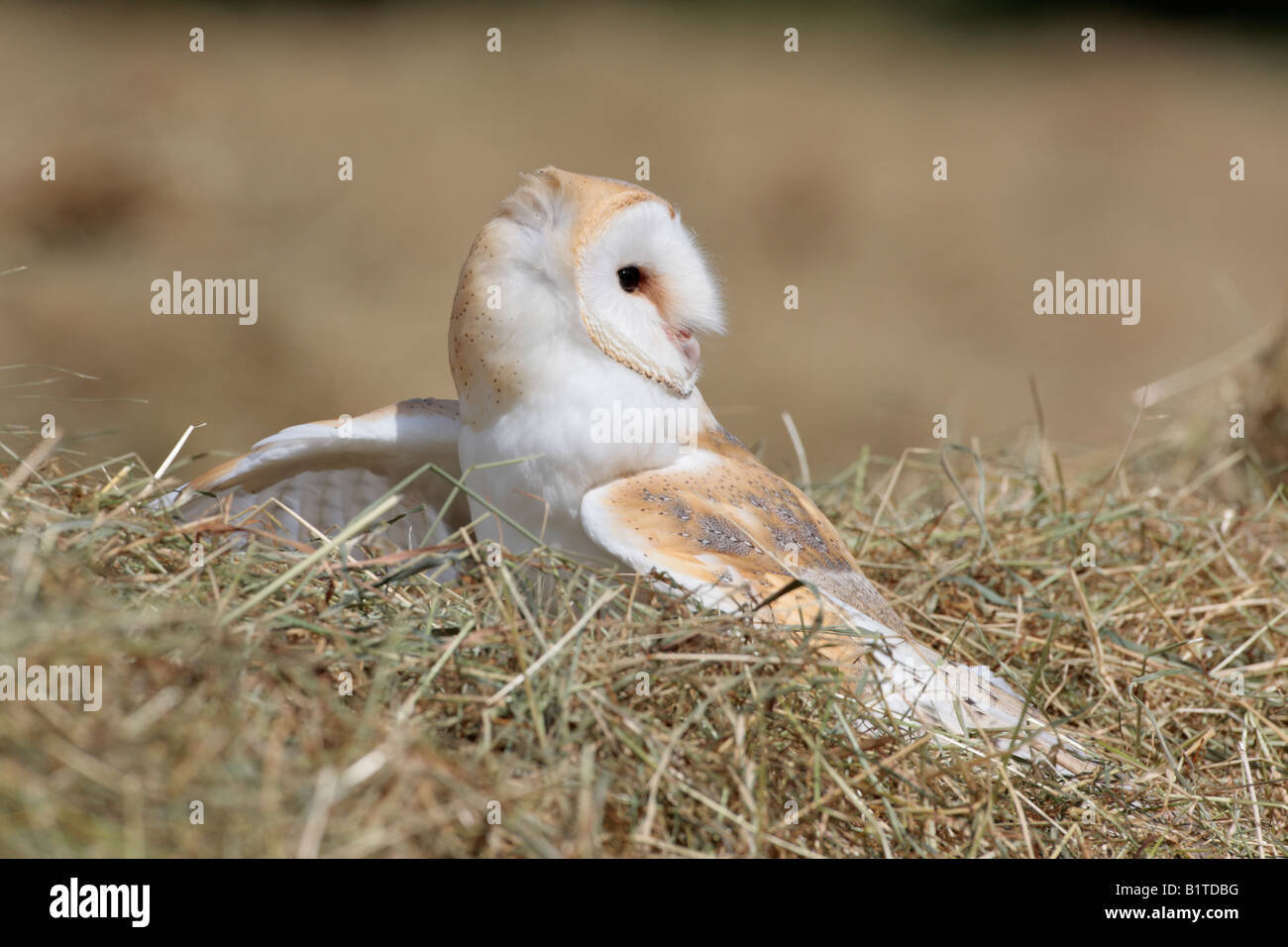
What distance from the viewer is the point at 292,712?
100 cm

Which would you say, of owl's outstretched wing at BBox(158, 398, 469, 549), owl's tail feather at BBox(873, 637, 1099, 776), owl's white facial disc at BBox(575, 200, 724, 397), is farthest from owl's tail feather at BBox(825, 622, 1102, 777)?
owl's outstretched wing at BBox(158, 398, 469, 549)

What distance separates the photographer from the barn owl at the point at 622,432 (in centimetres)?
141

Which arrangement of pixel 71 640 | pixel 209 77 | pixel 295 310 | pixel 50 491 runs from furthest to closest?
1. pixel 209 77
2. pixel 295 310
3. pixel 50 491
4. pixel 71 640

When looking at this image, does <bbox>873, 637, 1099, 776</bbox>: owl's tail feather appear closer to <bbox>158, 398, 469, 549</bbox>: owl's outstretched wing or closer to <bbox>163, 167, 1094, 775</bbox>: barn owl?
<bbox>163, 167, 1094, 775</bbox>: barn owl

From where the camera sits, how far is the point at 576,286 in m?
1.51

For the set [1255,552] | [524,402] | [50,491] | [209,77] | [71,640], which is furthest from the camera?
[209,77]

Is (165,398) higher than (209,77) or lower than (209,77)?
lower

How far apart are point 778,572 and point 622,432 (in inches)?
11.3

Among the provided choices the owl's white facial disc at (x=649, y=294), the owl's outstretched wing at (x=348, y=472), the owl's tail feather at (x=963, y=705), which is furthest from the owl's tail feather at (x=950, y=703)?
the owl's outstretched wing at (x=348, y=472)

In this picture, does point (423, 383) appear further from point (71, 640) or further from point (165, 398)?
point (71, 640)

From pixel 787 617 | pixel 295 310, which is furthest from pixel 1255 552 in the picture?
pixel 295 310

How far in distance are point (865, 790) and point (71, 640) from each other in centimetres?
79

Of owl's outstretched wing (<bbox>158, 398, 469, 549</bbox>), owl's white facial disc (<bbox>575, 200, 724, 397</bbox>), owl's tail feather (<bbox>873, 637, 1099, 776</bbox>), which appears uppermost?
owl's white facial disc (<bbox>575, 200, 724, 397</bbox>)

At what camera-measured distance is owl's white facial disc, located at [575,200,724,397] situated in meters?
1.52
